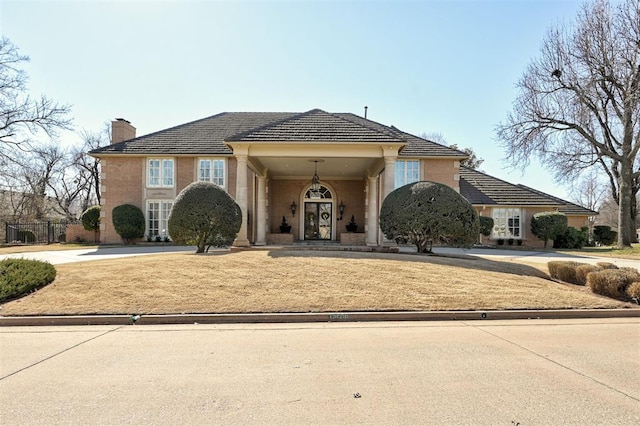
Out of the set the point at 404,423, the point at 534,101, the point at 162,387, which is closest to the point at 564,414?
the point at 404,423

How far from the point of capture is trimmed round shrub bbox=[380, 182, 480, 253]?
12828mm

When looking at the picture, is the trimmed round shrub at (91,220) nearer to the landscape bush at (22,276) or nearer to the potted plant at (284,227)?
the potted plant at (284,227)

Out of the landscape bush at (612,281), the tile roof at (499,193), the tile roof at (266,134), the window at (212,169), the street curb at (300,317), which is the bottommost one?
the street curb at (300,317)

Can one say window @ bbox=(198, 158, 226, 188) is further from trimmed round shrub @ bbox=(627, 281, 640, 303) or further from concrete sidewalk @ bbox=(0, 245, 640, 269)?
trimmed round shrub @ bbox=(627, 281, 640, 303)

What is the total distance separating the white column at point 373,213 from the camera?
18172 mm

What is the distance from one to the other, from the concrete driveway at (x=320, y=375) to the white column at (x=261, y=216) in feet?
37.4

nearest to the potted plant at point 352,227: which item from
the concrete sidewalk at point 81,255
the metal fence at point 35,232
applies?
the concrete sidewalk at point 81,255

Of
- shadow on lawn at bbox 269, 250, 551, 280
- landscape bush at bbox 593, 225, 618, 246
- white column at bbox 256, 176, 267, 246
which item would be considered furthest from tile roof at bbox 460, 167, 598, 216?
shadow on lawn at bbox 269, 250, 551, 280

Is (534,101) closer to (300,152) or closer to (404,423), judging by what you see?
(300,152)

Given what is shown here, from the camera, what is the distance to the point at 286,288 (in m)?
8.39

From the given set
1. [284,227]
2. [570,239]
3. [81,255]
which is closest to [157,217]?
[81,255]

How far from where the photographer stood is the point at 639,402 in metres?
3.69

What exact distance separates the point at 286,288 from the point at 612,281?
7.54 metres

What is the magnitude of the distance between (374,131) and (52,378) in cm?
1359
